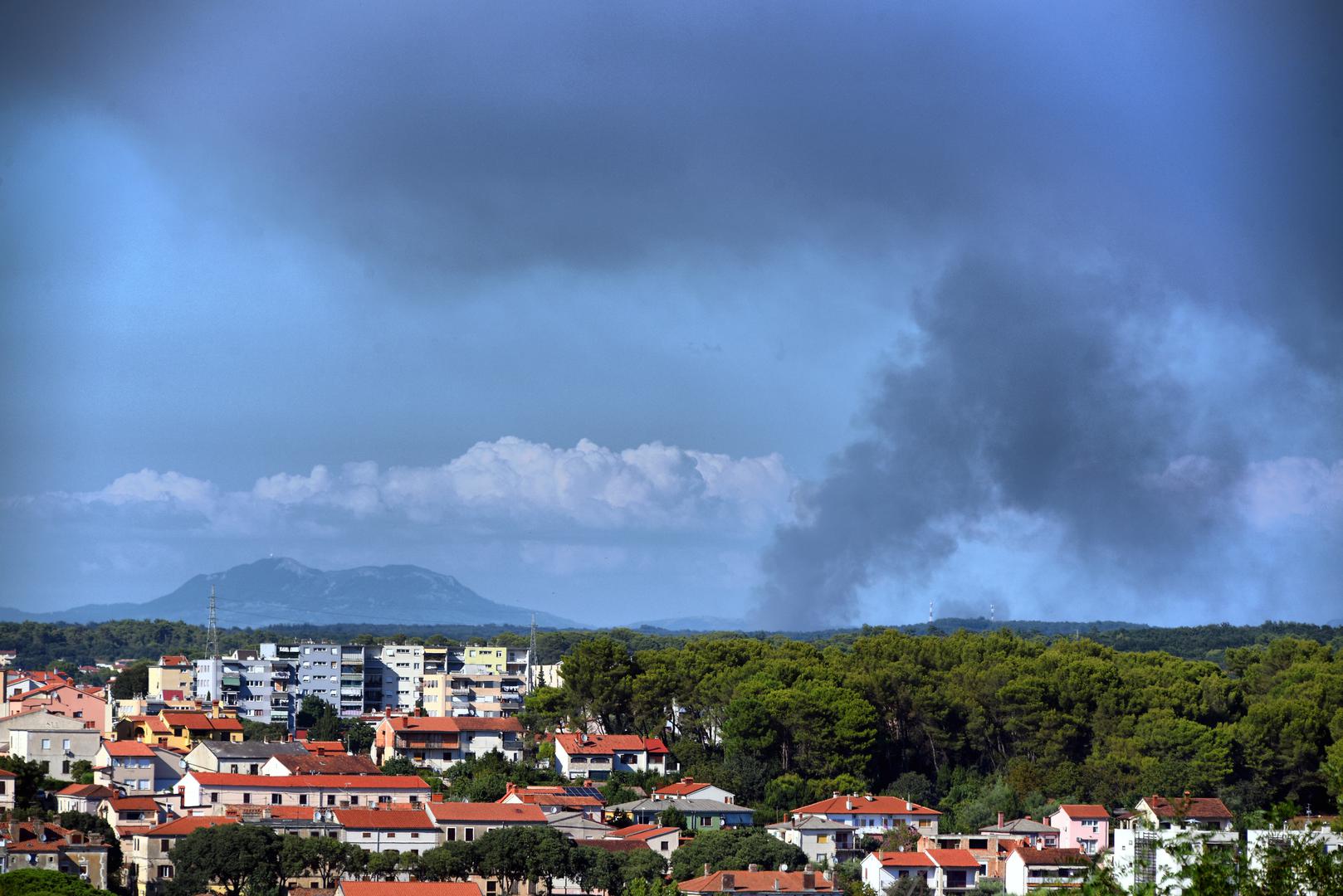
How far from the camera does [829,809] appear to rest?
47.8 m

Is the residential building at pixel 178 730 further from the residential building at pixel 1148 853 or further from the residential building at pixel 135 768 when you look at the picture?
the residential building at pixel 1148 853

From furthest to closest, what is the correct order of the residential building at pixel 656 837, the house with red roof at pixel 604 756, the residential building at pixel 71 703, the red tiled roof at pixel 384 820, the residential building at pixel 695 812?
the residential building at pixel 71 703 → the house with red roof at pixel 604 756 → the residential building at pixel 695 812 → the residential building at pixel 656 837 → the red tiled roof at pixel 384 820

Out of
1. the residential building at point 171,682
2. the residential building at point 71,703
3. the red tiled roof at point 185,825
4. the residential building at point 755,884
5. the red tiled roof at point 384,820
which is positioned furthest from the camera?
the residential building at point 171,682

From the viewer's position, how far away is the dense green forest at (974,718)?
5184 cm

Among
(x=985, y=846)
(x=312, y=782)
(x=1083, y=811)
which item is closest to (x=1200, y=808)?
(x=1083, y=811)

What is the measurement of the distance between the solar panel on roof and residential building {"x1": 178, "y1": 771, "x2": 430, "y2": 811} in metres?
3.78

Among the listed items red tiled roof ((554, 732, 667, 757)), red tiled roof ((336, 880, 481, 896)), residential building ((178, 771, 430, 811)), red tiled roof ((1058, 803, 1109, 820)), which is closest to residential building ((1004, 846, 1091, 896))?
red tiled roof ((1058, 803, 1109, 820))

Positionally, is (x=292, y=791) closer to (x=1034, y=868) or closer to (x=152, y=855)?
(x=152, y=855)

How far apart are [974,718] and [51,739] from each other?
88.7 feet

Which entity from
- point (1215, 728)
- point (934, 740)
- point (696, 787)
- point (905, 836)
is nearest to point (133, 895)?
point (696, 787)

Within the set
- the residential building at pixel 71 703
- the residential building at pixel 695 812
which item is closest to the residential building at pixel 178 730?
the residential building at pixel 71 703

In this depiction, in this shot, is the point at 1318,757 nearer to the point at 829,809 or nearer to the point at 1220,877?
the point at 829,809

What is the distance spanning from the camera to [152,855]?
41438 mm

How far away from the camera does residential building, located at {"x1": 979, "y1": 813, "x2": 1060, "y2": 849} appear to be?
46.0 metres
